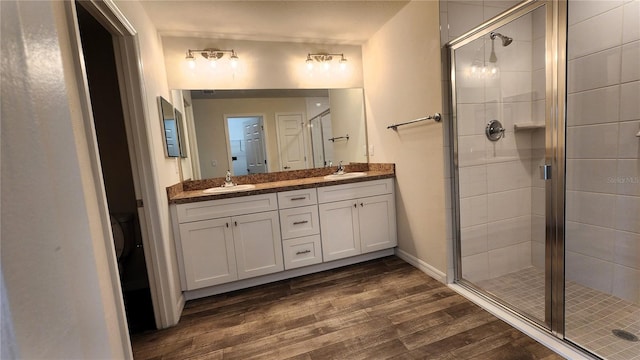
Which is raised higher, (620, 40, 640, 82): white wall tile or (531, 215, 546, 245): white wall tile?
(620, 40, 640, 82): white wall tile

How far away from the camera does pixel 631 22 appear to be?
1.61m

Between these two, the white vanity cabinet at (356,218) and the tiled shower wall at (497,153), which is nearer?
the tiled shower wall at (497,153)

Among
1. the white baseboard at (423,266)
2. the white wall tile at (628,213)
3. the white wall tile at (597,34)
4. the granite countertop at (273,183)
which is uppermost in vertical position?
the white wall tile at (597,34)

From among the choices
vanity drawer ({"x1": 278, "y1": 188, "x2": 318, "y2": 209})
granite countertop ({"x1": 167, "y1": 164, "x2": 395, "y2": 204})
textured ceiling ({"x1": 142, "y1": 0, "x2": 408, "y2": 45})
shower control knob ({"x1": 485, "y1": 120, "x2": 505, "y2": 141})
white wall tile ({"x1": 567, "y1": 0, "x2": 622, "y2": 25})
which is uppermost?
textured ceiling ({"x1": 142, "y1": 0, "x2": 408, "y2": 45})

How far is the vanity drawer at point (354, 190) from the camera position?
2.44 metres

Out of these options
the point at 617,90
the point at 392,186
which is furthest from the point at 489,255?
the point at 617,90

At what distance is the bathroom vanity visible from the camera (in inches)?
83.4

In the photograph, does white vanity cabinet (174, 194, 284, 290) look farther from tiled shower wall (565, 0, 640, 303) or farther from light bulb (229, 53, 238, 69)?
tiled shower wall (565, 0, 640, 303)

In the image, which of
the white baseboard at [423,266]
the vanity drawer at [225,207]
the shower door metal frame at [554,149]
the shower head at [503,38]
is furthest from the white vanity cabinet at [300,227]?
the shower head at [503,38]

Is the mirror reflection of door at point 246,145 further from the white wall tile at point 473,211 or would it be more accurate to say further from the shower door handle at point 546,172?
the shower door handle at point 546,172

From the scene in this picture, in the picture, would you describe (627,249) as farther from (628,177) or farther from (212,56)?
(212,56)

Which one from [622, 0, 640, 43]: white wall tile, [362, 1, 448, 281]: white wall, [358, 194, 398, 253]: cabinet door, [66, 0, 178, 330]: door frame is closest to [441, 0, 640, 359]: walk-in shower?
[622, 0, 640, 43]: white wall tile

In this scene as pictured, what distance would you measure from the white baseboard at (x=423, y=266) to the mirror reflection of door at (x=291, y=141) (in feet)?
4.32

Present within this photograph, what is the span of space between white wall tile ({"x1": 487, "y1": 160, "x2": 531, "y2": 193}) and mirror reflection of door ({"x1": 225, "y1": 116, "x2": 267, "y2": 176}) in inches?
79.7
